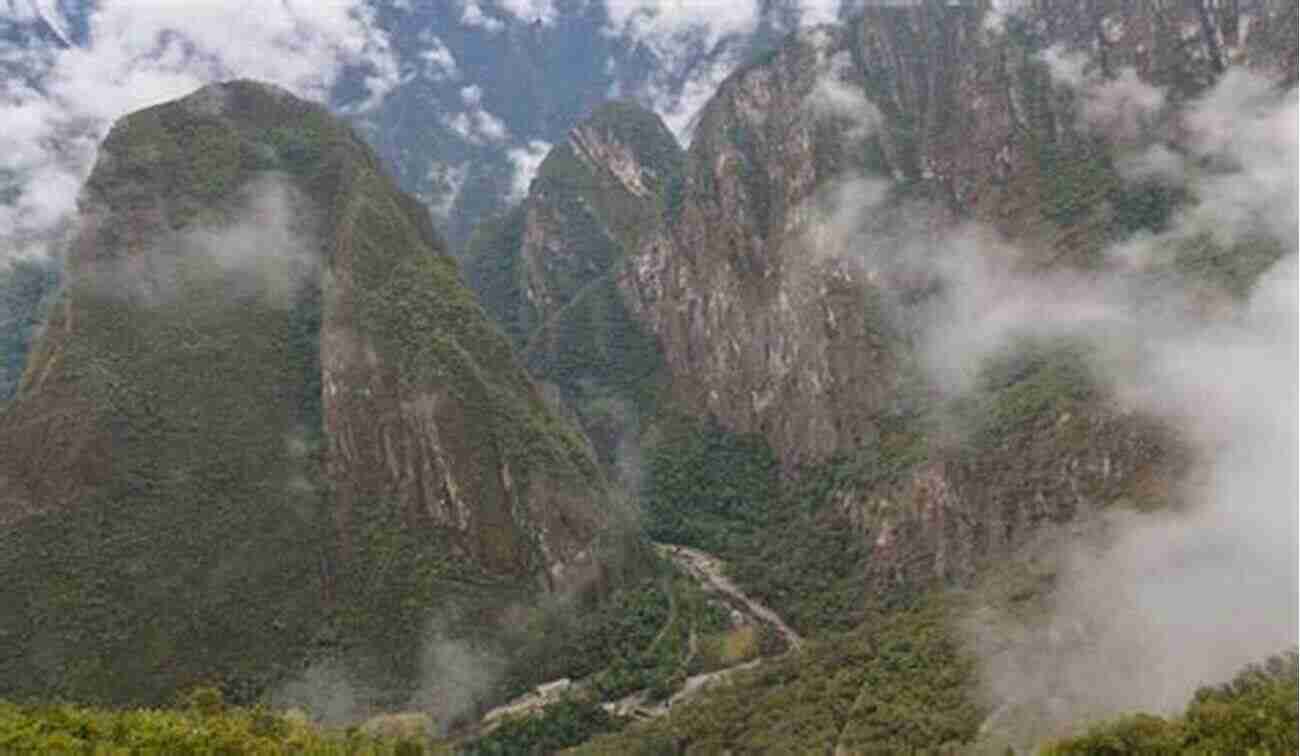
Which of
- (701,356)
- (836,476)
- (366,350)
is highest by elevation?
(701,356)

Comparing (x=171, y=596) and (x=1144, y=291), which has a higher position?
(x=1144, y=291)

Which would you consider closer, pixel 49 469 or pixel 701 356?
pixel 49 469

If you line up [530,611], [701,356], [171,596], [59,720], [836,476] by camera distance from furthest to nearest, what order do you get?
[701,356]
[836,476]
[530,611]
[171,596]
[59,720]

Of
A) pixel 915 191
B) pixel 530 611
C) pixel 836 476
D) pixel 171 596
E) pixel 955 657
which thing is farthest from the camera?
pixel 915 191

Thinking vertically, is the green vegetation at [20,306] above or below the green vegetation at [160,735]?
above

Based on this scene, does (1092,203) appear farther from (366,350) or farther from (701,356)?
(366,350)

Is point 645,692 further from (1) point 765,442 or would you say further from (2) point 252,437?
(1) point 765,442

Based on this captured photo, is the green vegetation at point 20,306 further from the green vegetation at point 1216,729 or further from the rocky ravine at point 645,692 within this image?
the green vegetation at point 1216,729

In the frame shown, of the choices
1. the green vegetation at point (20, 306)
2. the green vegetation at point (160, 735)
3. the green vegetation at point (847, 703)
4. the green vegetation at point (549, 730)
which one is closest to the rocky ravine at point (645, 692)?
the green vegetation at point (549, 730)

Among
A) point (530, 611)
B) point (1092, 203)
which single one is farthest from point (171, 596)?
point (1092, 203)
